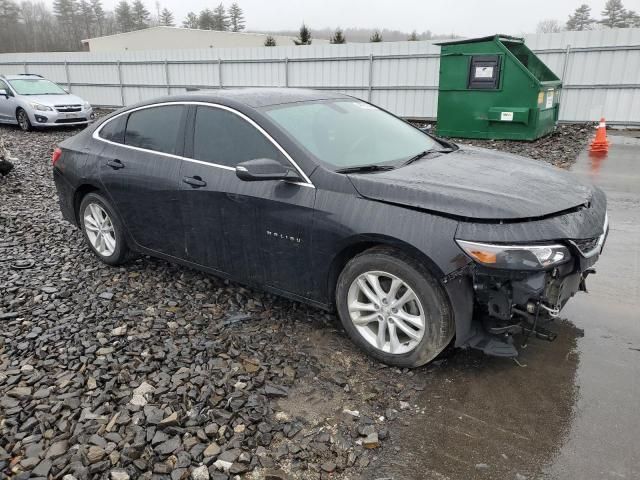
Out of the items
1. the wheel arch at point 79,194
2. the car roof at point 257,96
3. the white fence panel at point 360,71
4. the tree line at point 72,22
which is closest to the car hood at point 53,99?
the white fence panel at point 360,71

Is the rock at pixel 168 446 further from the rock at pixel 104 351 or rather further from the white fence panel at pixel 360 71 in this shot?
the white fence panel at pixel 360 71

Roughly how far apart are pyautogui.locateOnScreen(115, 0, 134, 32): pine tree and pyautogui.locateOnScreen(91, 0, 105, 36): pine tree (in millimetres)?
2592

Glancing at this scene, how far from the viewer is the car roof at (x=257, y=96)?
12.3 feet

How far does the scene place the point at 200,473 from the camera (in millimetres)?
2369

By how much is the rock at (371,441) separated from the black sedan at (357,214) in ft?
1.99

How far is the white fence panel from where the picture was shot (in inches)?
467

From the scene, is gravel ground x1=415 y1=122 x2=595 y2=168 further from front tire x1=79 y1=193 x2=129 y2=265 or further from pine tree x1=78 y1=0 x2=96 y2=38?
pine tree x1=78 y1=0 x2=96 y2=38

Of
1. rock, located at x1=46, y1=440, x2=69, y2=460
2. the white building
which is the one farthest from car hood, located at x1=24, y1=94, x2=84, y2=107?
the white building

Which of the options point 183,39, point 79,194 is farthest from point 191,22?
point 79,194

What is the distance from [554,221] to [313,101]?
2.01 m

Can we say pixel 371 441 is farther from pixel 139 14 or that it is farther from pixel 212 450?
pixel 139 14

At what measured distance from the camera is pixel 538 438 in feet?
8.48

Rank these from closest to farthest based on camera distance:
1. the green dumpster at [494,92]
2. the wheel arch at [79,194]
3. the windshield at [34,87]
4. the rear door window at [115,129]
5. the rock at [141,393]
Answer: the rock at [141,393] → the rear door window at [115,129] → the wheel arch at [79,194] → the green dumpster at [494,92] → the windshield at [34,87]

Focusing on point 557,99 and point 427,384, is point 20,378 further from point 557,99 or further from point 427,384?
point 557,99
